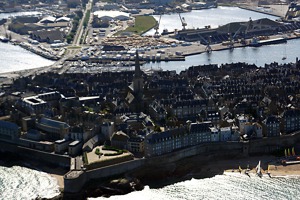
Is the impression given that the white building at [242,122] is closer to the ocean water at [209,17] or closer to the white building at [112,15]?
the ocean water at [209,17]

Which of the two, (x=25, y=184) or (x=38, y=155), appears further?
(x=38, y=155)

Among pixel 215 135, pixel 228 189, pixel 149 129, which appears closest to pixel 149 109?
pixel 149 129

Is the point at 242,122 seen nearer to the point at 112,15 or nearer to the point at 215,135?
the point at 215,135

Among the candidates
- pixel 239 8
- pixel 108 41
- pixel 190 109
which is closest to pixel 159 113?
pixel 190 109

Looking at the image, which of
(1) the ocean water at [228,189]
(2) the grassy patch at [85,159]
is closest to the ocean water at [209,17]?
(2) the grassy patch at [85,159]

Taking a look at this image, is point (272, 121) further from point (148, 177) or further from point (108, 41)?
point (108, 41)
